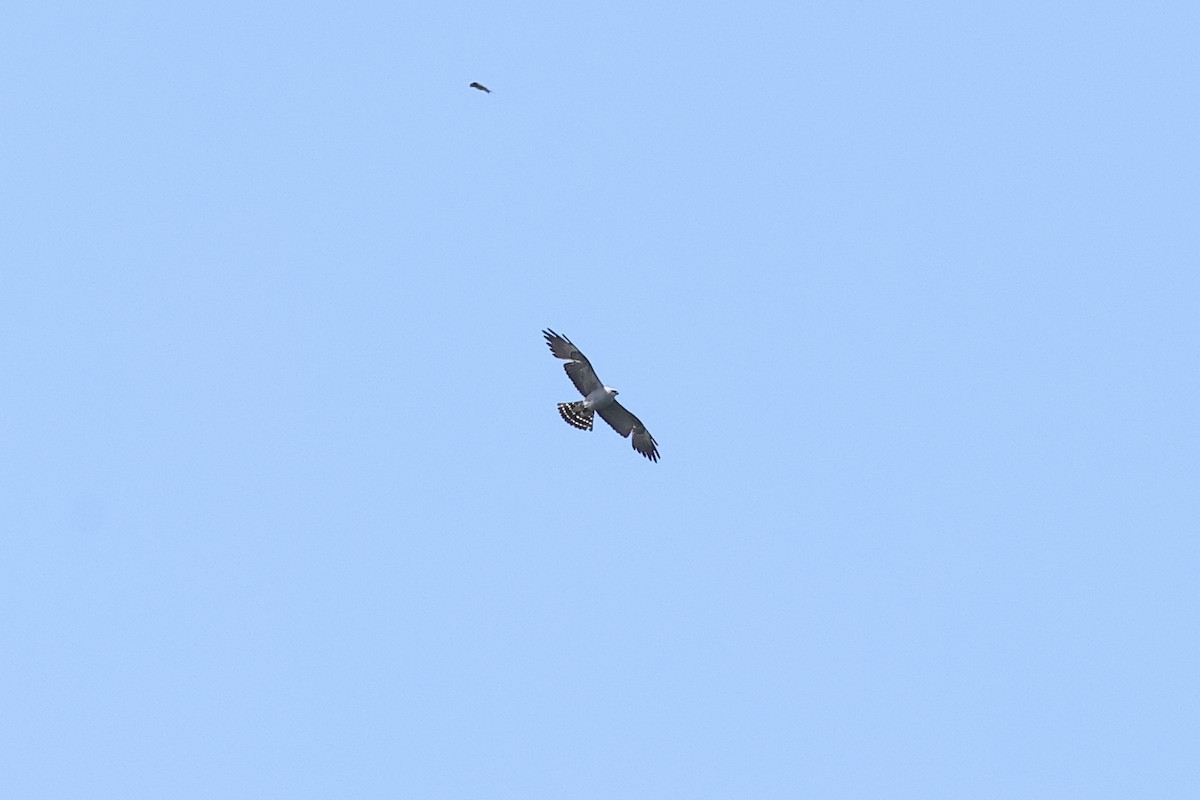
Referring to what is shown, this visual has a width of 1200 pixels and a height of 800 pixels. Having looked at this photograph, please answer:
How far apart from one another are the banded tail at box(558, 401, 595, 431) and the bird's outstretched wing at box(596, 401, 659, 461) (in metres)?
0.42

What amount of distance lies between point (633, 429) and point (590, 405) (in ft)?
5.85

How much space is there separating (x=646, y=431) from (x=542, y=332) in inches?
176

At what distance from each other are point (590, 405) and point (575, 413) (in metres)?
0.51

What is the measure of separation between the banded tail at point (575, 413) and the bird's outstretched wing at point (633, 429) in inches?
16.4

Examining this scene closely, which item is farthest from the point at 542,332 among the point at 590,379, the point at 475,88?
the point at 475,88

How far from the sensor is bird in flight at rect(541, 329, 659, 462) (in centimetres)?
7106

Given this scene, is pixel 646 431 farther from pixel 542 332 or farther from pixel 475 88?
pixel 475 88

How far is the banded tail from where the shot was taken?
7206 cm

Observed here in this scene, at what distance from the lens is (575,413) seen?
7212 centimetres

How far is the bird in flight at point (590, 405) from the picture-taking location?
7106cm

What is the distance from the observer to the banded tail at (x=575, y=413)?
236 feet

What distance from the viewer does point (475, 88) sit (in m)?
66.7

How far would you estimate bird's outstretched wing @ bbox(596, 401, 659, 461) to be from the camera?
238 feet

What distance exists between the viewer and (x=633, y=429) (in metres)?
73.1
